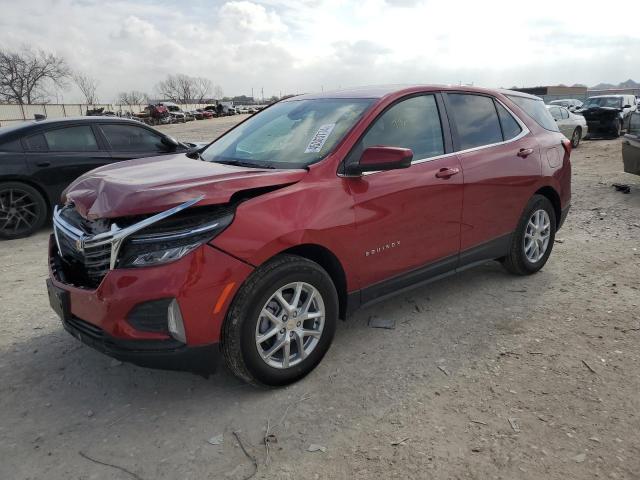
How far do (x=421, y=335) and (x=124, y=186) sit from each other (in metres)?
2.26

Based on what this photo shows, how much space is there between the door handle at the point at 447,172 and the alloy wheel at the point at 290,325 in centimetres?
135

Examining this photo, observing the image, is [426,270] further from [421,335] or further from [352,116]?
[352,116]

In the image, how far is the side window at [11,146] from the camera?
6.67m

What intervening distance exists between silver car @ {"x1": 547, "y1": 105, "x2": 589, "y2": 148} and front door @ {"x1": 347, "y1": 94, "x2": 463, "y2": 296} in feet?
43.7

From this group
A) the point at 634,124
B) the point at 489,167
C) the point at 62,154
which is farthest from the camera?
the point at 634,124

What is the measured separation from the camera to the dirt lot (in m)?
2.42

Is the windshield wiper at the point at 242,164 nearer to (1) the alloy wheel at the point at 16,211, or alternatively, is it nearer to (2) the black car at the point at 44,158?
(2) the black car at the point at 44,158

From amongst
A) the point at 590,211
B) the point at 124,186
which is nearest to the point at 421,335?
the point at 124,186

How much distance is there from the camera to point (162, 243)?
2.58m

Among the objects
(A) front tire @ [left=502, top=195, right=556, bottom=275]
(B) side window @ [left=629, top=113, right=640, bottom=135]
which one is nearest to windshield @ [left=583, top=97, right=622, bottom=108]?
(B) side window @ [left=629, top=113, right=640, bottom=135]

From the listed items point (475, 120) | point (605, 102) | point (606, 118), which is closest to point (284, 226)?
point (475, 120)

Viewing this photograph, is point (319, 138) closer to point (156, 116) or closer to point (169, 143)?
point (169, 143)

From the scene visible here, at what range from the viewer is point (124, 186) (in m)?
2.78

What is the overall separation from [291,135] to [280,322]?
54.3 inches
